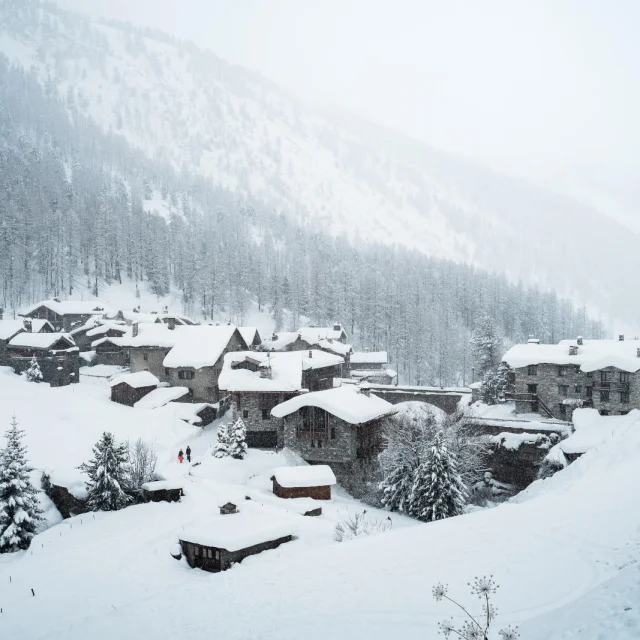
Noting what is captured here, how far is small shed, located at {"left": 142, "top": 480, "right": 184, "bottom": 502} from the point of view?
103ft

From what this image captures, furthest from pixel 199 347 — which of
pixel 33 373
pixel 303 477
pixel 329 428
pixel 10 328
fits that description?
pixel 303 477

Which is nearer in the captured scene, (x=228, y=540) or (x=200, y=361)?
(x=228, y=540)

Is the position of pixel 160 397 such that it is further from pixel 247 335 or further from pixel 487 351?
pixel 487 351

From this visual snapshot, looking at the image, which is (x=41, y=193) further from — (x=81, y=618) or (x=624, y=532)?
(x=624, y=532)

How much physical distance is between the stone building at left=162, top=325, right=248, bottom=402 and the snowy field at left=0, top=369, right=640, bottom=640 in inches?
951

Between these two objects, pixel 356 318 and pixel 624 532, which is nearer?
pixel 624 532

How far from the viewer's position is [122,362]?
7169 cm

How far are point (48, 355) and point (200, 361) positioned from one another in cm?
1919

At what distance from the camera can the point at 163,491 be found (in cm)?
3167

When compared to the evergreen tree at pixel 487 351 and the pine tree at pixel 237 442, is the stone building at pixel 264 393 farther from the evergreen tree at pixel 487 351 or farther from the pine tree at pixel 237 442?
the evergreen tree at pixel 487 351

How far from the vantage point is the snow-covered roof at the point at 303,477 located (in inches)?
1278

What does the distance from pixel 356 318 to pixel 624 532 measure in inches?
3405

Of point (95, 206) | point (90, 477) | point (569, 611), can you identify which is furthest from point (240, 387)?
point (95, 206)

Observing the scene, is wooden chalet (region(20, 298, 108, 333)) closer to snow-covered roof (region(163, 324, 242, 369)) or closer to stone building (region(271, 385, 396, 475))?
snow-covered roof (region(163, 324, 242, 369))
